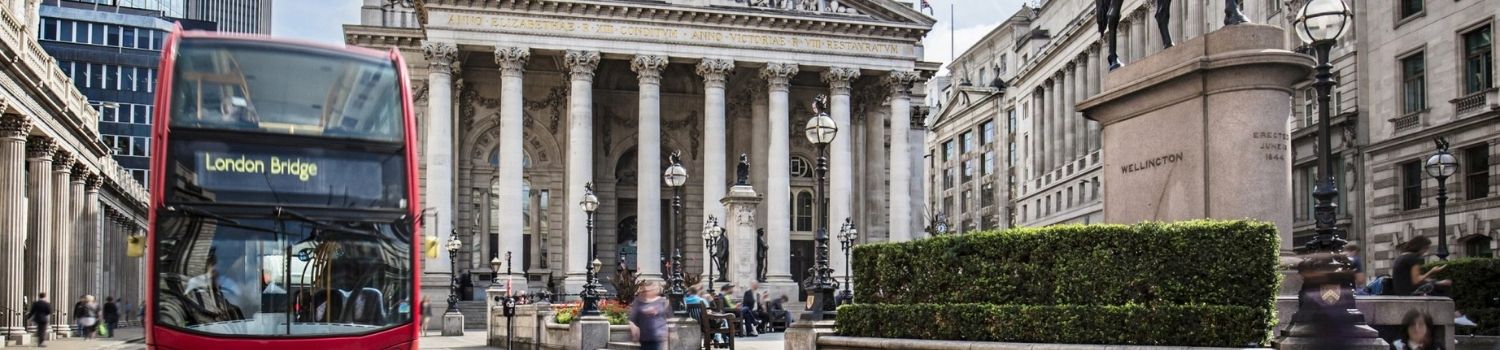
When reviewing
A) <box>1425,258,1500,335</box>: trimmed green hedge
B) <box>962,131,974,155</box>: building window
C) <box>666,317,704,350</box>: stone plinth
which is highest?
<box>962,131,974,155</box>: building window

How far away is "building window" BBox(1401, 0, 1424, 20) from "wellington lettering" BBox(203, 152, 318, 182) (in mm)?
37170

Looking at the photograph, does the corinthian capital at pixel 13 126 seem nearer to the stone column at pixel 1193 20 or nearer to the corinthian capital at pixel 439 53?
the corinthian capital at pixel 439 53

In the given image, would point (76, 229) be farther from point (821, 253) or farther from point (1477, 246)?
point (1477, 246)

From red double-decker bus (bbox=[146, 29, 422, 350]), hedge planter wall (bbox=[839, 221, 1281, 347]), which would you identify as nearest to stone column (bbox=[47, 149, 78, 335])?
red double-decker bus (bbox=[146, 29, 422, 350])

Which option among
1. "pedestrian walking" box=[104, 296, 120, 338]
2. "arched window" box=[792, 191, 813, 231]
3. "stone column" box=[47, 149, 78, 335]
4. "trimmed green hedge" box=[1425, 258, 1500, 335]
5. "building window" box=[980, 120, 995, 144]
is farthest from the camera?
"building window" box=[980, 120, 995, 144]

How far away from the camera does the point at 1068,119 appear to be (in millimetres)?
80438

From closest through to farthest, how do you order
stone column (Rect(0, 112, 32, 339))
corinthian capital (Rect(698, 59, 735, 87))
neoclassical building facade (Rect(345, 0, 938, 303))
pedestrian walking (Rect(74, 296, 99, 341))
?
pedestrian walking (Rect(74, 296, 99, 341)) < stone column (Rect(0, 112, 32, 339)) < neoclassical building facade (Rect(345, 0, 938, 303)) < corinthian capital (Rect(698, 59, 735, 87))

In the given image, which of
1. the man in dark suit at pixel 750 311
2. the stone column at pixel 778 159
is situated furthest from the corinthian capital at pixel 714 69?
the man in dark suit at pixel 750 311

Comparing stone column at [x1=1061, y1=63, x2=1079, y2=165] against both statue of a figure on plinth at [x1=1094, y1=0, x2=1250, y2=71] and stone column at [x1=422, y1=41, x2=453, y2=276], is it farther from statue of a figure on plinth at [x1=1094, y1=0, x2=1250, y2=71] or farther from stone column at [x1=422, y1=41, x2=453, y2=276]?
statue of a figure on plinth at [x1=1094, y1=0, x2=1250, y2=71]

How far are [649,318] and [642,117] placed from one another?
40.8 m

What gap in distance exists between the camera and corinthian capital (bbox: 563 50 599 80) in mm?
56594

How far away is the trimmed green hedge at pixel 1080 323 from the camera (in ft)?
48.0

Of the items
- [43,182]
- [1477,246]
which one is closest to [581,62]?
[43,182]

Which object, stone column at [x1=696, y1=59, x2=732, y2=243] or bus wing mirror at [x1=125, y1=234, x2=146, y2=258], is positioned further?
stone column at [x1=696, y1=59, x2=732, y2=243]
